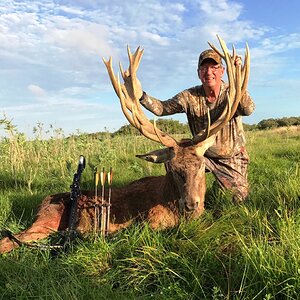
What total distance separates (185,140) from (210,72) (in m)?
1.25

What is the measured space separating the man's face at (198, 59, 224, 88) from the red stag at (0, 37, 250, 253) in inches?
25.5

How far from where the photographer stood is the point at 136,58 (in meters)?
5.14

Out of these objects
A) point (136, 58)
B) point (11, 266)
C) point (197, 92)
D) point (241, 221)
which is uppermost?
point (136, 58)

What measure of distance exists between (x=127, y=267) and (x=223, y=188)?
2568mm

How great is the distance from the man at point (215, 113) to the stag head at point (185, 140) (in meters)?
0.57

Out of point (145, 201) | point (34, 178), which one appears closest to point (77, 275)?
point (145, 201)

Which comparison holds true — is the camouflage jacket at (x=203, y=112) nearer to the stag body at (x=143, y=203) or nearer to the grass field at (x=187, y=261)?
the grass field at (x=187, y=261)

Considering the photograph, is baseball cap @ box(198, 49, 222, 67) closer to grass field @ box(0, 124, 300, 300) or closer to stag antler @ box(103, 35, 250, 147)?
stag antler @ box(103, 35, 250, 147)

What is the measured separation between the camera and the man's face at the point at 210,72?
5695mm

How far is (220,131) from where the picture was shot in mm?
5930

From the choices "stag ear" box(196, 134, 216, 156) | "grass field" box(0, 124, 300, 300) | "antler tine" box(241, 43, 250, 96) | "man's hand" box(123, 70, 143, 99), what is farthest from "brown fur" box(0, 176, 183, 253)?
"antler tine" box(241, 43, 250, 96)

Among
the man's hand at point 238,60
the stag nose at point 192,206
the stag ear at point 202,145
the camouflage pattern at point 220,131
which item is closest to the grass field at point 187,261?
the stag nose at point 192,206

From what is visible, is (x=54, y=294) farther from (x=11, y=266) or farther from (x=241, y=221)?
(x=241, y=221)

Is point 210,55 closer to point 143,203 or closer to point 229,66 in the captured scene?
point 229,66
